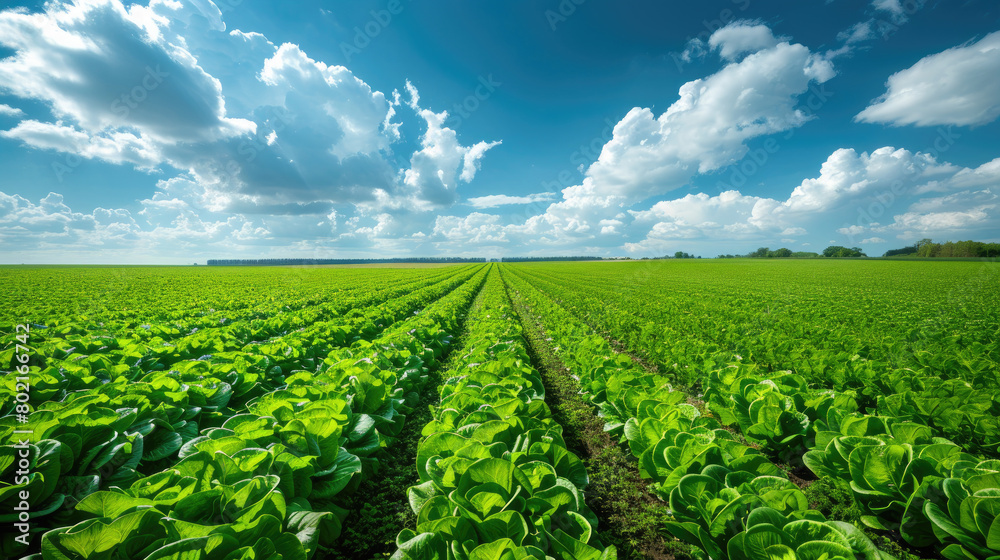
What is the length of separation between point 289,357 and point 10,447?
439 cm

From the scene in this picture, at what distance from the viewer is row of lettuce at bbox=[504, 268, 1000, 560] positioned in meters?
2.19

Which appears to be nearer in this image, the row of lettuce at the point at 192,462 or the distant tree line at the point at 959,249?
the row of lettuce at the point at 192,462

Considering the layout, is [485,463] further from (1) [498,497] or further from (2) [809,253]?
(2) [809,253]

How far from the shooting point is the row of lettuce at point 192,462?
190 cm

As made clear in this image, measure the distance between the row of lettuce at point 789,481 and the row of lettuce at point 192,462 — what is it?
272cm

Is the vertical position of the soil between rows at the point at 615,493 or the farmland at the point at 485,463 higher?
the farmland at the point at 485,463

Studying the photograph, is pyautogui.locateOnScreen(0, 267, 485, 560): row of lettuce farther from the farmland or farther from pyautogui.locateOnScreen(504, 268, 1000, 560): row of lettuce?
pyautogui.locateOnScreen(504, 268, 1000, 560): row of lettuce

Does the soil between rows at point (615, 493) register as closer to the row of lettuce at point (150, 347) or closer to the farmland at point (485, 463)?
the farmland at point (485, 463)

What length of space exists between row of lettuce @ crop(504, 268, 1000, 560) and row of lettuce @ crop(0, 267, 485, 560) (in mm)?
2715

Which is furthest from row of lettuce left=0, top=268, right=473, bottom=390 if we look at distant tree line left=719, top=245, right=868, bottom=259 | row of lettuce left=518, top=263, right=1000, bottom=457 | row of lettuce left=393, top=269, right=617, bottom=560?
distant tree line left=719, top=245, right=868, bottom=259

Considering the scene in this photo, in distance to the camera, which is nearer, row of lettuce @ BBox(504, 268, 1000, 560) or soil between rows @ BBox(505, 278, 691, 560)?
row of lettuce @ BBox(504, 268, 1000, 560)

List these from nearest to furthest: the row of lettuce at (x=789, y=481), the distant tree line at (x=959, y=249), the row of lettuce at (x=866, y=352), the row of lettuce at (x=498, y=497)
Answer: the row of lettuce at (x=498, y=497)
the row of lettuce at (x=789, y=481)
the row of lettuce at (x=866, y=352)
the distant tree line at (x=959, y=249)

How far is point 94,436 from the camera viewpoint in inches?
119

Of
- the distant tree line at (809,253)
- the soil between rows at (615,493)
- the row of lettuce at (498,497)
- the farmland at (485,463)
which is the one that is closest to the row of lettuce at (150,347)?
the farmland at (485,463)
